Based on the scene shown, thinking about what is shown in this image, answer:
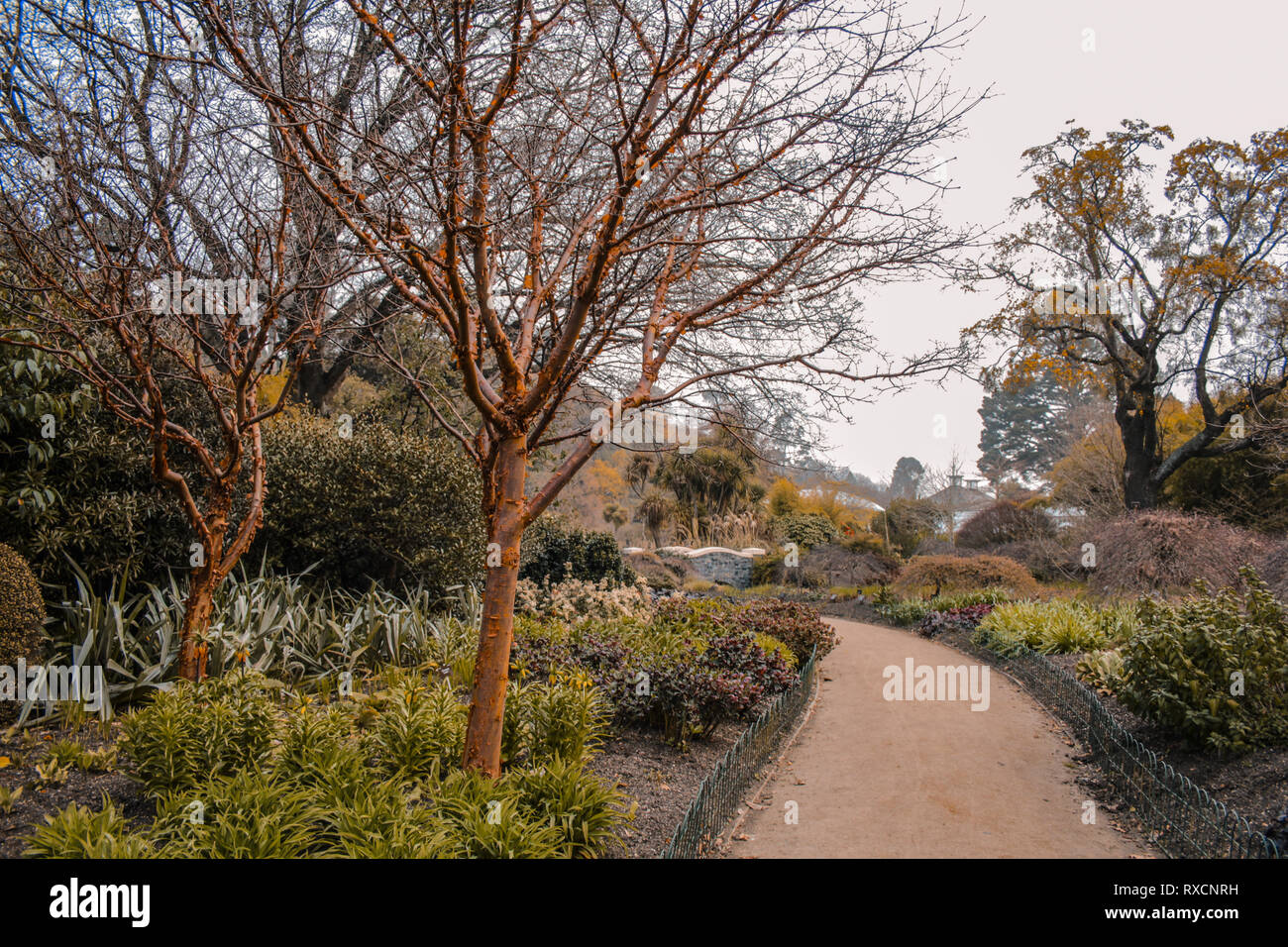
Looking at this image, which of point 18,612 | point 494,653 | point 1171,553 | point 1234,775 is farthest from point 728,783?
point 1171,553

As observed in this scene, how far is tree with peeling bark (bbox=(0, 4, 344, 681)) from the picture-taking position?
4219 millimetres

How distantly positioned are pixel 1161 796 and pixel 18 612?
7.80 meters

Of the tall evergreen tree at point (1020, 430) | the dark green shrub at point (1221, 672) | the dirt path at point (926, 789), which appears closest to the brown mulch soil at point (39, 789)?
the dirt path at point (926, 789)

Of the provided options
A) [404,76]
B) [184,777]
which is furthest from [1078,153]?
[184,777]

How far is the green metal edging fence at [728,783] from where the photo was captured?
3.76m

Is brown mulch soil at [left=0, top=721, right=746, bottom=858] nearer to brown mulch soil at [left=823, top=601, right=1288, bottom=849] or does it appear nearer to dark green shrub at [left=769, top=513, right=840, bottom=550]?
→ brown mulch soil at [left=823, top=601, right=1288, bottom=849]

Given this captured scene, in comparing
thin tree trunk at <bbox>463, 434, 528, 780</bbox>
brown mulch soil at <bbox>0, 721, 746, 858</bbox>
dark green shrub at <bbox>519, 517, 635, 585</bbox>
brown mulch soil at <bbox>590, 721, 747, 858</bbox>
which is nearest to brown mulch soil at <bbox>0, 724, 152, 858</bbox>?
brown mulch soil at <bbox>0, 721, 746, 858</bbox>

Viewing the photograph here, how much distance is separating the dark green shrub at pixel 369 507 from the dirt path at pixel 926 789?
4.78 metres

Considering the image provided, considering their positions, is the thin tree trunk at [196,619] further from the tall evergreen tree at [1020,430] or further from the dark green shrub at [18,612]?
the tall evergreen tree at [1020,430]

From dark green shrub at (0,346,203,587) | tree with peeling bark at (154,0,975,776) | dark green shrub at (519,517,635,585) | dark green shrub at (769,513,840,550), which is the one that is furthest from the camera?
dark green shrub at (769,513,840,550)

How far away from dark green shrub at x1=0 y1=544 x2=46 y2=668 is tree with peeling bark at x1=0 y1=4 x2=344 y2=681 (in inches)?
40.0
